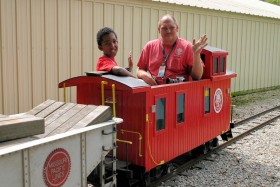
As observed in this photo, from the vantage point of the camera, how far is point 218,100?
8117mm

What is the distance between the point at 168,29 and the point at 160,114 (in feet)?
5.78

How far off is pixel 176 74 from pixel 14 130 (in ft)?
12.8

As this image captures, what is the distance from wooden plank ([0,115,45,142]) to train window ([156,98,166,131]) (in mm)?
2412

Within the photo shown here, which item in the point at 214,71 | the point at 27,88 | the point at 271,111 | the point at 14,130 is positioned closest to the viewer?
the point at 14,130

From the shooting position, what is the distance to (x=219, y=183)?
268 inches

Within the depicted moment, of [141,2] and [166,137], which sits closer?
[166,137]

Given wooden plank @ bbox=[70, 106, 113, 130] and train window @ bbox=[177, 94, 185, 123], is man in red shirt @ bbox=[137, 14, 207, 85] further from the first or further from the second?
wooden plank @ bbox=[70, 106, 113, 130]

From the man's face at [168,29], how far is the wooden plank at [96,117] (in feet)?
8.63

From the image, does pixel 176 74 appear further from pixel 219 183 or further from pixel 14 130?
pixel 14 130

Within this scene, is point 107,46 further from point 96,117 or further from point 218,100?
point 218,100

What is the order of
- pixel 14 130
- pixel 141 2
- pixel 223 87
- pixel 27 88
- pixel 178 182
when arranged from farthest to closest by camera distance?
1. pixel 141 2
2. pixel 27 88
3. pixel 223 87
4. pixel 178 182
5. pixel 14 130

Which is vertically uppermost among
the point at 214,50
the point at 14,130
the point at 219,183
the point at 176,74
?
the point at 214,50

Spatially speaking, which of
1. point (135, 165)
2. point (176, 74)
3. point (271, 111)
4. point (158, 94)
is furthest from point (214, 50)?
point (271, 111)

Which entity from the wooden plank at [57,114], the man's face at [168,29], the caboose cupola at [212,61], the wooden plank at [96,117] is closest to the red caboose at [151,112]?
the caboose cupola at [212,61]
